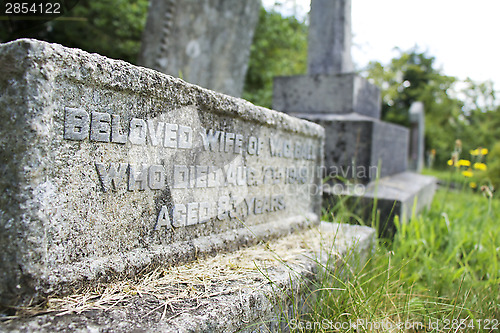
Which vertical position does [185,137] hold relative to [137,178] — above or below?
above

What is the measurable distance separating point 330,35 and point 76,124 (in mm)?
2961

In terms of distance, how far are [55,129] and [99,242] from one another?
0.34 meters

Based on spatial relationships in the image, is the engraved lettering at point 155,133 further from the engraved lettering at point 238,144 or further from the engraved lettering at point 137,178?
the engraved lettering at point 238,144

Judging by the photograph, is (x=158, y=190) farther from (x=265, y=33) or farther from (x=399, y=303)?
(x=265, y=33)

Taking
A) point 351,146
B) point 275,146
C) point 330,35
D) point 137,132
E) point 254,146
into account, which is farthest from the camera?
point 330,35

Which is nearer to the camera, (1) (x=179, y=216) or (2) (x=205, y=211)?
(1) (x=179, y=216)

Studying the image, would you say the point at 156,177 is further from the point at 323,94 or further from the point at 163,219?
the point at 323,94

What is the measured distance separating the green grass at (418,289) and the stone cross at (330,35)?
1.64 meters

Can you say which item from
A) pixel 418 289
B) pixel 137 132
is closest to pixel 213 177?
pixel 137 132

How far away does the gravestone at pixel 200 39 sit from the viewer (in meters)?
4.22

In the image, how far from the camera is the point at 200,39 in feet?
14.3

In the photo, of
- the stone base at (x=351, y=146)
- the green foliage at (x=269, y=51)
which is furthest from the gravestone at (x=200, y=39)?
the green foliage at (x=269, y=51)

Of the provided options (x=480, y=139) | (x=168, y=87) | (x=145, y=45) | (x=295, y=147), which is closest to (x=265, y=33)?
(x=145, y=45)

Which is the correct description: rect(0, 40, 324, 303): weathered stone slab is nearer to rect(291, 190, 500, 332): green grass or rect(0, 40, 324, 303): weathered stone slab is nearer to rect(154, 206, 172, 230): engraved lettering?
rect(154, 206, 172, 230): engraved lettering
